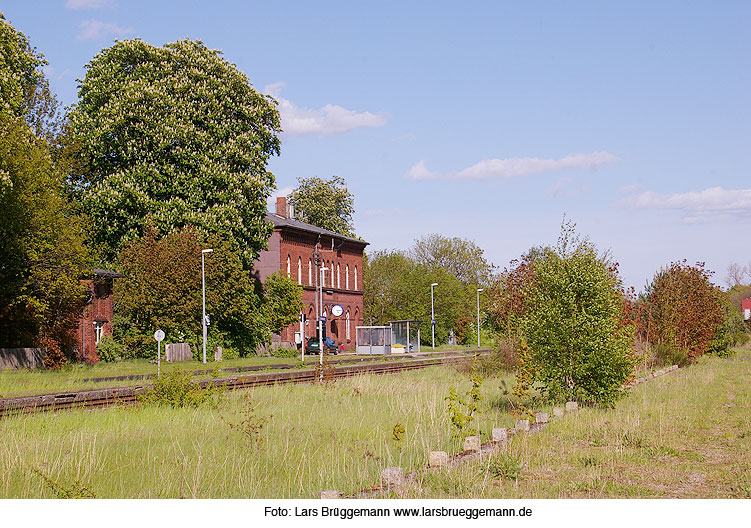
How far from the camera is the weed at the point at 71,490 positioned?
8380 millimetres

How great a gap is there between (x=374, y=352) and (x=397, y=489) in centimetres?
5144

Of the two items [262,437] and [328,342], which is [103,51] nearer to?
[328,342]

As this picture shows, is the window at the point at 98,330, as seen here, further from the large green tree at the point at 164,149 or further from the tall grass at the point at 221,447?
the tall grass at the point at 221,447

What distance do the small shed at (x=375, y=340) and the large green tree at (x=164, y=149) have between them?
14.2 m

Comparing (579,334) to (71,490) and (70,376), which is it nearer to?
(71,490)

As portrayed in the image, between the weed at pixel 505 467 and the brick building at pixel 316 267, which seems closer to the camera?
the weed at pixel 505 467

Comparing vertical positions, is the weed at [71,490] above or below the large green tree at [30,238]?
below

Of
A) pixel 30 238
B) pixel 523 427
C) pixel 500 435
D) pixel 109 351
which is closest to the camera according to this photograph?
pixel 500 435

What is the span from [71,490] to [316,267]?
62.4m

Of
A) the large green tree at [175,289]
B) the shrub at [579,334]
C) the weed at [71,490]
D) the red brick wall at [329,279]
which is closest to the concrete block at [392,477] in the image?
the weed at [71,490]

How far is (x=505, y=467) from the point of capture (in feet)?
32.0

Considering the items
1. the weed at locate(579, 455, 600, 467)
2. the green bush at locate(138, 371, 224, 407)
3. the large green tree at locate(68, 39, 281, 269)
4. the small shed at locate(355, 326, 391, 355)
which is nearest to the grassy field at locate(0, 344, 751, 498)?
the weed at locate(579, 455, 600, 467)

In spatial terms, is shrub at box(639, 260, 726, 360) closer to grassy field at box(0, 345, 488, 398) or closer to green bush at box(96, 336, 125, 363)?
grassy field at box(0, 345, 488, 398)

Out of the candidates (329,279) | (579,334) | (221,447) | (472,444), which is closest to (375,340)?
(329,279)
